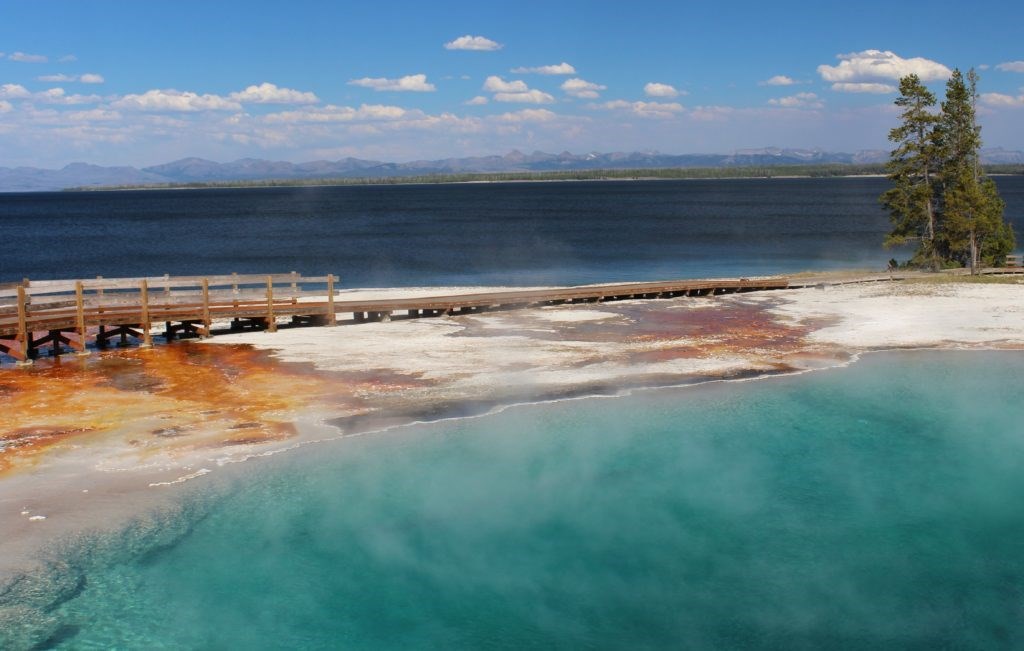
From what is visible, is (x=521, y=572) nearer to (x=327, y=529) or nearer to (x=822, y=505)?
(x=327, y=529)

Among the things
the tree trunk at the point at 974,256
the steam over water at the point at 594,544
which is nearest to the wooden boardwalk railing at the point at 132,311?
the steam over water at the point at 594,544

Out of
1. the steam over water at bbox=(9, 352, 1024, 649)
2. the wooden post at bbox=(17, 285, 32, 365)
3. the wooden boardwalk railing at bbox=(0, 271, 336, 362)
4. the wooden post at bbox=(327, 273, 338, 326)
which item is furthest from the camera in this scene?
the wooden post at bbox=(327, 273, 338, 326)

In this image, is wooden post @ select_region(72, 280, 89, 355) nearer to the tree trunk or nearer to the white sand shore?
the white sand shore

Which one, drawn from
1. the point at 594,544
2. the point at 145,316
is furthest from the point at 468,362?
the point at 594,544

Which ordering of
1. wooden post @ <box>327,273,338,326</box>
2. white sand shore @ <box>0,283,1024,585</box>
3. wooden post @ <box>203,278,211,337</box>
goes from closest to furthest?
white sand shore @ <box>0,283,1024,585</box>
wooden post @ <box>203,278,211,337</box>
wooden post @ <box>327,273,338,326</box>

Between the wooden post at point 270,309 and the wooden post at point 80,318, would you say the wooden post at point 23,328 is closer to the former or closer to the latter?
the wooden post at point 80,318

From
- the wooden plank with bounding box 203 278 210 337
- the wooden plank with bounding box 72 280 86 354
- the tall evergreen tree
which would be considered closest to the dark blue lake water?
the tall evergreen tree
